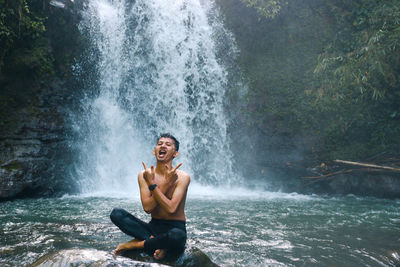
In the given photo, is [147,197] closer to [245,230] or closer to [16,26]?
[245,230]

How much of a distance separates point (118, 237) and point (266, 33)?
10129mm

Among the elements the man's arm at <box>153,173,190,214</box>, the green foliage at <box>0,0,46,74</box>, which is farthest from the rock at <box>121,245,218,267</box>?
Result: the green foliage at <box>0,0,46,74</box>

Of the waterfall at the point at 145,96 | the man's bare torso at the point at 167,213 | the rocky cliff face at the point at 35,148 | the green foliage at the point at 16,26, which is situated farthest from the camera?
the waterfall at the point at 145,96

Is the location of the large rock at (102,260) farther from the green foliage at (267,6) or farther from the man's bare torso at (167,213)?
the green foliage at (267,6)

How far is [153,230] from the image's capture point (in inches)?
114

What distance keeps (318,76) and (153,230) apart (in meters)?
9.39

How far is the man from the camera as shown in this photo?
271 cm

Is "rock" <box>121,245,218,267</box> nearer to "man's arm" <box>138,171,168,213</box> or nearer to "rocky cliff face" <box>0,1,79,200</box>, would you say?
"man's arm" <box>138,171,168,213</box>

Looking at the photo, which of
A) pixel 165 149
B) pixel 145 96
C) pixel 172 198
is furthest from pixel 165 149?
pixel 145 96

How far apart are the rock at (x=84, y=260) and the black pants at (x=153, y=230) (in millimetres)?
254

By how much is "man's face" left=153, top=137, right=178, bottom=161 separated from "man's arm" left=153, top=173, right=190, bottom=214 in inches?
9.8

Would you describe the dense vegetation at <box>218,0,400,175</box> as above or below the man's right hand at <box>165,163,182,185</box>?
above

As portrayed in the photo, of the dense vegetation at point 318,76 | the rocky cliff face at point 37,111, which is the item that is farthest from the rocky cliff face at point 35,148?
the dense vegetation at point 318,76

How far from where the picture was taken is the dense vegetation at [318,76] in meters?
9.03
